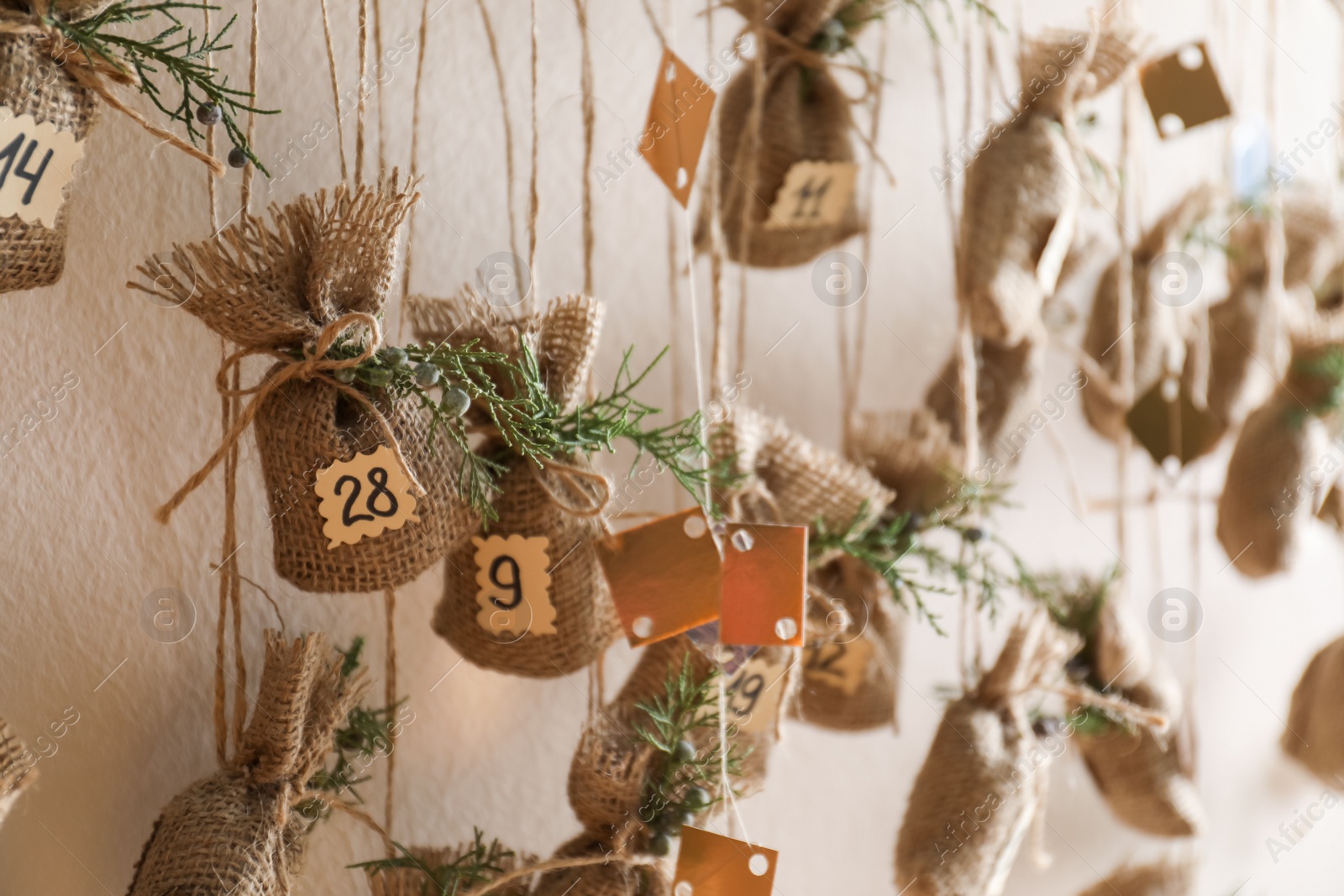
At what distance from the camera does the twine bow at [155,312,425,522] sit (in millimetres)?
554

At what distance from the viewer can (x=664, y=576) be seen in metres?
0.65

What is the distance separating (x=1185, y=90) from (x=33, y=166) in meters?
0.81

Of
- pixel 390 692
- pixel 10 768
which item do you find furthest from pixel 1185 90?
pixel 10 768

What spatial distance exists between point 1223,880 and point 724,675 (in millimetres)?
957

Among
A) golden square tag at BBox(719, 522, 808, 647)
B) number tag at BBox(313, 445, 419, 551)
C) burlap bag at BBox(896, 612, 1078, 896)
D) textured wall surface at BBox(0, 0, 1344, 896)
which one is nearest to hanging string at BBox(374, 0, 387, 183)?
textured wall surface at BBox(0, 0, 1344, 896)

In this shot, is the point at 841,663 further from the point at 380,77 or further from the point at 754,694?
the point at 380,77

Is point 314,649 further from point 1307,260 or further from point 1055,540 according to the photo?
point 1307,260

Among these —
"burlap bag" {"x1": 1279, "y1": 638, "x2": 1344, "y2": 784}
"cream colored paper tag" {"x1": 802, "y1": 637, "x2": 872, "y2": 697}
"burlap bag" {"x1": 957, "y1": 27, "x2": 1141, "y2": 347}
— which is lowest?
"burlap bag" {"x1": 1279, "y1": 638, "x2": 1344, "y2": 784}

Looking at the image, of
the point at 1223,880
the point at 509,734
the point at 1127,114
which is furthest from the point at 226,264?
the point at 1223,880

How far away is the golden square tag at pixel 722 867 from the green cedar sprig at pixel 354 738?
0.21 metres

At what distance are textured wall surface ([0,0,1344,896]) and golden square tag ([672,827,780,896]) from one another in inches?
10.2

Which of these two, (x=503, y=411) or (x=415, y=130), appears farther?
(x=415, y=130)

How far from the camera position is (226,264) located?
55cm

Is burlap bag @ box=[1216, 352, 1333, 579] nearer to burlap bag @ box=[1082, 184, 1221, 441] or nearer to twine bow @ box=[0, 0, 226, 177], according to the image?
burlap bag @ box=[1082, 184, 1221, 441]
